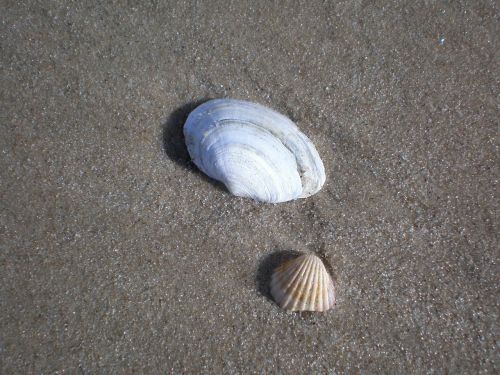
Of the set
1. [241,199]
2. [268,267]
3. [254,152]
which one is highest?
[254,152]

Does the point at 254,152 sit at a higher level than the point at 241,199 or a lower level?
higher

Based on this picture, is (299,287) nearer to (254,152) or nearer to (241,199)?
(241,199)

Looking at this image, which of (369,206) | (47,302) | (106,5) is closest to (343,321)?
(369,206)

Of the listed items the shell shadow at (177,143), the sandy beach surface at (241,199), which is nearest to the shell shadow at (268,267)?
the sandy beach surface at (241,199)

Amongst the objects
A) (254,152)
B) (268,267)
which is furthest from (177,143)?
(268,267)

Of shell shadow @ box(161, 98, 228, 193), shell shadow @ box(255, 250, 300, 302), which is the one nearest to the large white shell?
shell shadow @ box(161, 98, 228, 193)

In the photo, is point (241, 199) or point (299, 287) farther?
point (241, 199)
